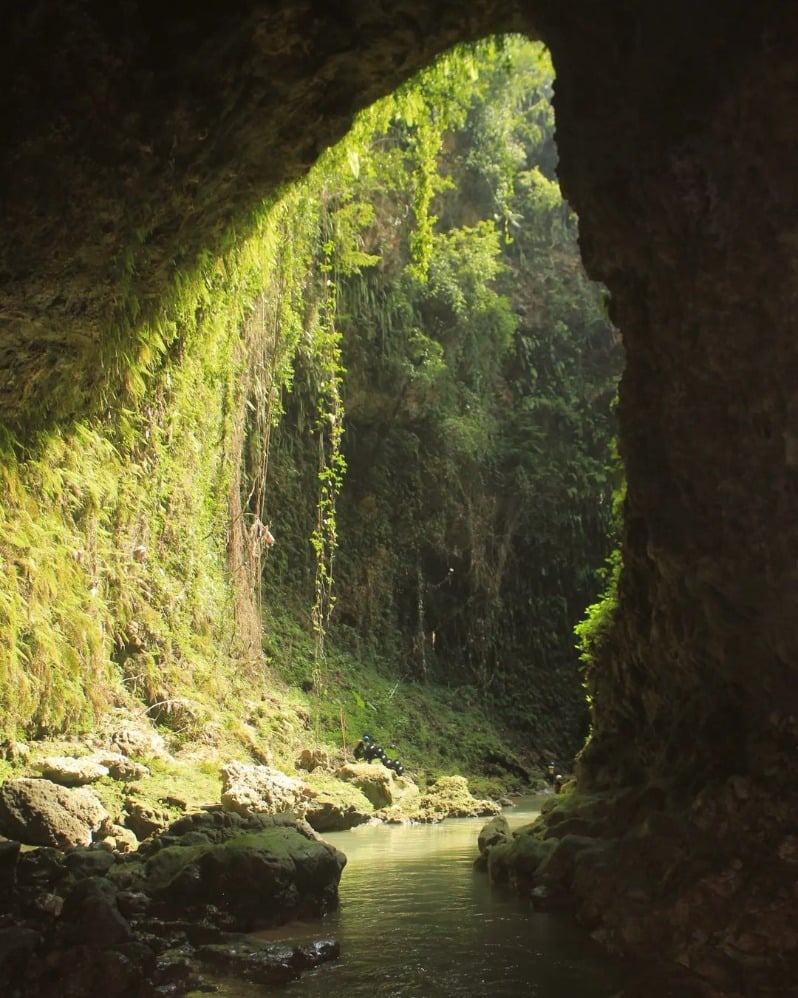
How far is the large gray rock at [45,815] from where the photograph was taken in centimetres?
570

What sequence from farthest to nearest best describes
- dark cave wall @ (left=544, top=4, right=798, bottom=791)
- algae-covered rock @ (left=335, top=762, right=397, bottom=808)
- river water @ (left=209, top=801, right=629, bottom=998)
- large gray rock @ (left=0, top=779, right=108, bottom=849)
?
algae-covered rock @ (left=335, top=762, right=397, bottom=808) < large gray rock @ (left=0, top=779, right=108, bottom=849) < river water @ (left=209, top=801, right=629, bottom=998) < dark cave wall @ (left=544, top=4, right=798, bottom=791)

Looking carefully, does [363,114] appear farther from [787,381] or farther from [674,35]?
[787,381]

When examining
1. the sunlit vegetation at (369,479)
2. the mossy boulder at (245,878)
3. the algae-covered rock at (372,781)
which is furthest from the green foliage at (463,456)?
the mossy boulder at (245,878)

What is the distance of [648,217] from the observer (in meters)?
3.73

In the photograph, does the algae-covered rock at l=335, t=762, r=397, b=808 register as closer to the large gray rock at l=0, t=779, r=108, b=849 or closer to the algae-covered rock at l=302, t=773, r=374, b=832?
the algae-covered rock at l=302, t=773, r=374, b=832

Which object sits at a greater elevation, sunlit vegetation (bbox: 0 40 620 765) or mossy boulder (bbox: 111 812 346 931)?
sunlit vegetation (bbox: 0 40 620 765)

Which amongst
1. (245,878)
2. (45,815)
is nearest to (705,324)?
(245,878)

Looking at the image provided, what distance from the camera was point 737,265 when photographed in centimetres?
336

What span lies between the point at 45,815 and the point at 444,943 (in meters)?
3.24

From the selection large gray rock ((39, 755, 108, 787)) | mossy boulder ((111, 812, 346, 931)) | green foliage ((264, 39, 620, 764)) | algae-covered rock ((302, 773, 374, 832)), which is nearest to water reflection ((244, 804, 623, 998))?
mossy boulder ((111, 812, 346, 931))

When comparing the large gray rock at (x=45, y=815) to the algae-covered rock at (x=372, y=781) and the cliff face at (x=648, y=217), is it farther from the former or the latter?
the algae-covered rock at (x=372, y=781)

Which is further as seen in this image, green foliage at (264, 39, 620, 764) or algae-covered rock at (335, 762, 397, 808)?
green foliage at (264, 39, 620, 764)

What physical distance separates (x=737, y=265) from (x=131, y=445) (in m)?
5.55

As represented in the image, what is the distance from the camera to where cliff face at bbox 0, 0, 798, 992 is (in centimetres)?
330
